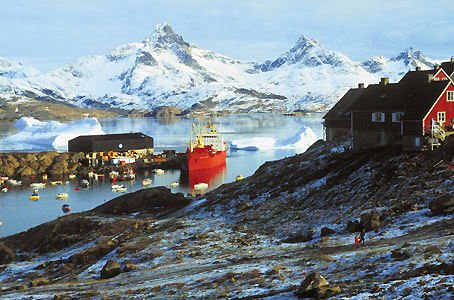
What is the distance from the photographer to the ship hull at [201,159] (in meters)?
92.4

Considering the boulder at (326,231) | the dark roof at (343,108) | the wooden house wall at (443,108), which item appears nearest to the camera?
the boulder at (326,231)

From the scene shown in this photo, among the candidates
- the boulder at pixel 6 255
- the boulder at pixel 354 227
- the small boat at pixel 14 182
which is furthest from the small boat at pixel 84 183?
the boulder at pixel 354 227

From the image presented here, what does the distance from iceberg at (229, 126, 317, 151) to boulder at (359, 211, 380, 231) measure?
93626 millimetres

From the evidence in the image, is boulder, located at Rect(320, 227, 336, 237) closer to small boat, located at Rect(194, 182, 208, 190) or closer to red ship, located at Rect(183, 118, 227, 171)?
small boat, located at Rect(194, 182, 208, 190)

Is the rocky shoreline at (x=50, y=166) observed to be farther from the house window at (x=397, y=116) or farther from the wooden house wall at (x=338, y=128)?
the house window at (x=397, y=116)

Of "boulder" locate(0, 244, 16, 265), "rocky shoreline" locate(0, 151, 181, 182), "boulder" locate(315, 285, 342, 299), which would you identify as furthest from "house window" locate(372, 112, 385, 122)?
"rocky shoreline" locate(0, 151, 181, 182)

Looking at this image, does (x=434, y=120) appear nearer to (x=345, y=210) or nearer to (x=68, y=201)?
(x=345, y=210)

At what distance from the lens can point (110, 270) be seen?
924 inches

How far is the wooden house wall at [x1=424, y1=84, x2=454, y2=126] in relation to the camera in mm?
34188

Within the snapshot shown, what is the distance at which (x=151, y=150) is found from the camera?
109438 millimetres

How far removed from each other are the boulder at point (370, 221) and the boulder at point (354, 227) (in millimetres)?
162

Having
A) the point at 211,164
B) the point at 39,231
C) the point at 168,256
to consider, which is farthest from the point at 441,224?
the point at 211,164

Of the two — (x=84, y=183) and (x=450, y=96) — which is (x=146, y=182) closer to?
(x=84, y=183)

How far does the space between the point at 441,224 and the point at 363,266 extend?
18.3 feet
